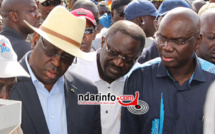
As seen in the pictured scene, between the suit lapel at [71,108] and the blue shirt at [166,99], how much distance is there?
528 mm

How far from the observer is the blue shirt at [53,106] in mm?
2166

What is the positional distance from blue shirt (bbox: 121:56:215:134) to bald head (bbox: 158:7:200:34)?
31 centimetres

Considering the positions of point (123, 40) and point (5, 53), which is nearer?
point (5, 53)

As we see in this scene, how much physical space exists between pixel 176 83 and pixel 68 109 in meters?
Answer: 0.99

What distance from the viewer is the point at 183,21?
2.38m

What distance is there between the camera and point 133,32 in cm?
275

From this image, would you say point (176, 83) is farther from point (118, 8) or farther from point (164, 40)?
Result: point (118, 8)

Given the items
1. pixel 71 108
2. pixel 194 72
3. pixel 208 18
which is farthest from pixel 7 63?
pixel 208 18

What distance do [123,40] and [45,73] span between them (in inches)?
34.6

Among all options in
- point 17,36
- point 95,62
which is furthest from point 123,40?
point 17,36

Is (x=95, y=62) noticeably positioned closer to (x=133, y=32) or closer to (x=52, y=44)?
(x=133, y=32)

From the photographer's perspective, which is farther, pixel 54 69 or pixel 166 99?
pixel 166 99

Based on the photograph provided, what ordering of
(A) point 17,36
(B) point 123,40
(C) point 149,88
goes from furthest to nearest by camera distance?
1. (A) point 17,36
2. (B) point 123,40
3. (C) point 149,88

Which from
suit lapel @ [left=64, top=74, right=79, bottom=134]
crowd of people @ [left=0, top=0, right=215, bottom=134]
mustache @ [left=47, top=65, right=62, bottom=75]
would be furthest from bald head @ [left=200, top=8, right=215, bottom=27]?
mustache @ [left=47, top=65, right=62, bottom=75]
